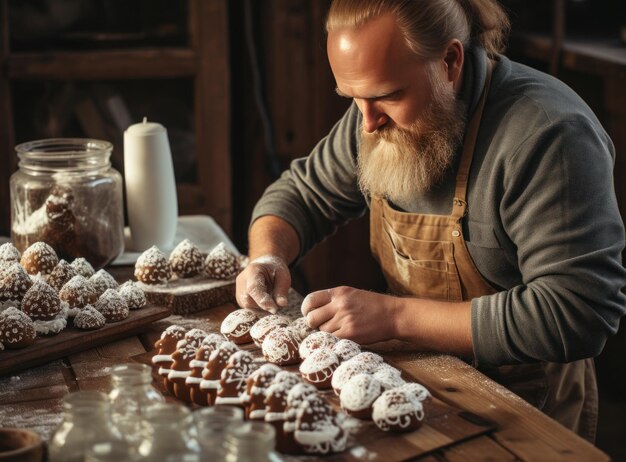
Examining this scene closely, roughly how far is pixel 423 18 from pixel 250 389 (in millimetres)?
959

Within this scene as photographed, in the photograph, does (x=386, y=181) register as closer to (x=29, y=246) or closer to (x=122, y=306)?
(x=122, y=306)

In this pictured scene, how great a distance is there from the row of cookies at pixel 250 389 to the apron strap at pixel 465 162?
65cm

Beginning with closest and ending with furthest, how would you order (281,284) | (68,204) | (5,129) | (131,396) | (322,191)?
(131,396) → (281,284) → (68,204) → (322,191) → (5,129)

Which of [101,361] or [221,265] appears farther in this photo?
[221,265]

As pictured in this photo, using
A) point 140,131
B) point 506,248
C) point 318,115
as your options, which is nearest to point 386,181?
point 506,248

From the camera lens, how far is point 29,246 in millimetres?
2590

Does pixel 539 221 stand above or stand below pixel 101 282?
above

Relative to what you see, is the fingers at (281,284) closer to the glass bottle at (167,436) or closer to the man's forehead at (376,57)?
the man's forehead at (376,57)

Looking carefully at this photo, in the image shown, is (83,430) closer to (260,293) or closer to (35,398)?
(35,398)

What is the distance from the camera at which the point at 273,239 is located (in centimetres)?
264

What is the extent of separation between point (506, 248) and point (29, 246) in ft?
4.10

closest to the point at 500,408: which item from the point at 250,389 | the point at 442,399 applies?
the point at 442,399

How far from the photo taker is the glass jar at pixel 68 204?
2.58 m

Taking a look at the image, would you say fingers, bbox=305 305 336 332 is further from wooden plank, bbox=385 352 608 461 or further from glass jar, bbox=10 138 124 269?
glass jar, bbox=10 138 124 269
